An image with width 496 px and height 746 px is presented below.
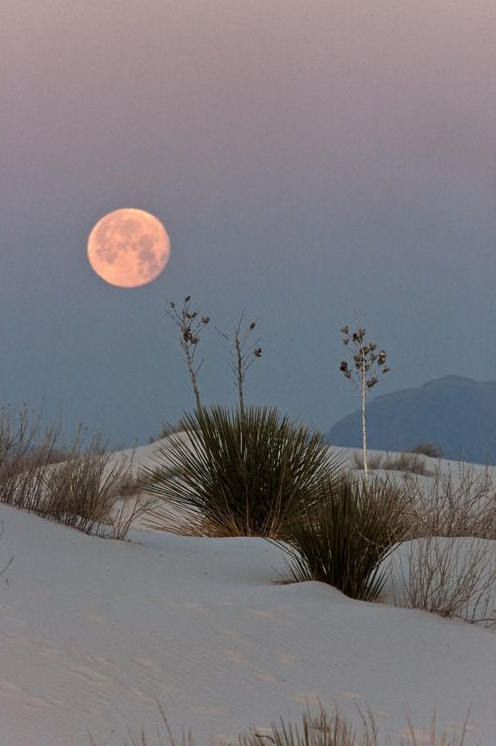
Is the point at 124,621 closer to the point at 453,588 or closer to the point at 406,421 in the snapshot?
the point at 453,588

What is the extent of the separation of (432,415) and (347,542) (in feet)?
533

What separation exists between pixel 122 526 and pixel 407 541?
8.18ft

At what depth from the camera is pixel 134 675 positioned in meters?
4.05

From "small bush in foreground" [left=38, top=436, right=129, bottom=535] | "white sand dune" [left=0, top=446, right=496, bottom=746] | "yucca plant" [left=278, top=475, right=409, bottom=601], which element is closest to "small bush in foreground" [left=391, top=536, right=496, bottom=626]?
"white sand dune" [left=0, top=446, right=496, bottom=746]

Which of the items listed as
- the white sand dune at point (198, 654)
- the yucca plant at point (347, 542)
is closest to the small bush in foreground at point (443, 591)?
the white sand dune at point (198, 654)

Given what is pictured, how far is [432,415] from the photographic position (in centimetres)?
16550

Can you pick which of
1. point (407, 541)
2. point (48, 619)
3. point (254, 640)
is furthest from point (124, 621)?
point (407, 541)

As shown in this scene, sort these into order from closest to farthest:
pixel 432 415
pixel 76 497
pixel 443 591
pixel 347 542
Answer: pixel 443 591 → pixel 347 542 → pixel 76 497 → pixel 432 415

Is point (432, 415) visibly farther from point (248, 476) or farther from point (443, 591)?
point (443, 591)

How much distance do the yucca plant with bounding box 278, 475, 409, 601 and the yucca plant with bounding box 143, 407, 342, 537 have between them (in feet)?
7.80

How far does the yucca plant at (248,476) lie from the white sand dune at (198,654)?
284 cm

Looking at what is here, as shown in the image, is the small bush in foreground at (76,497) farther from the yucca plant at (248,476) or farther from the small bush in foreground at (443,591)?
the small bush in foreground at (443,591)

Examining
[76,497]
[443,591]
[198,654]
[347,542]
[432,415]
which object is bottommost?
[198,654]

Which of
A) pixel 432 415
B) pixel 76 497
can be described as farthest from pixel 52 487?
pixel 432 415
